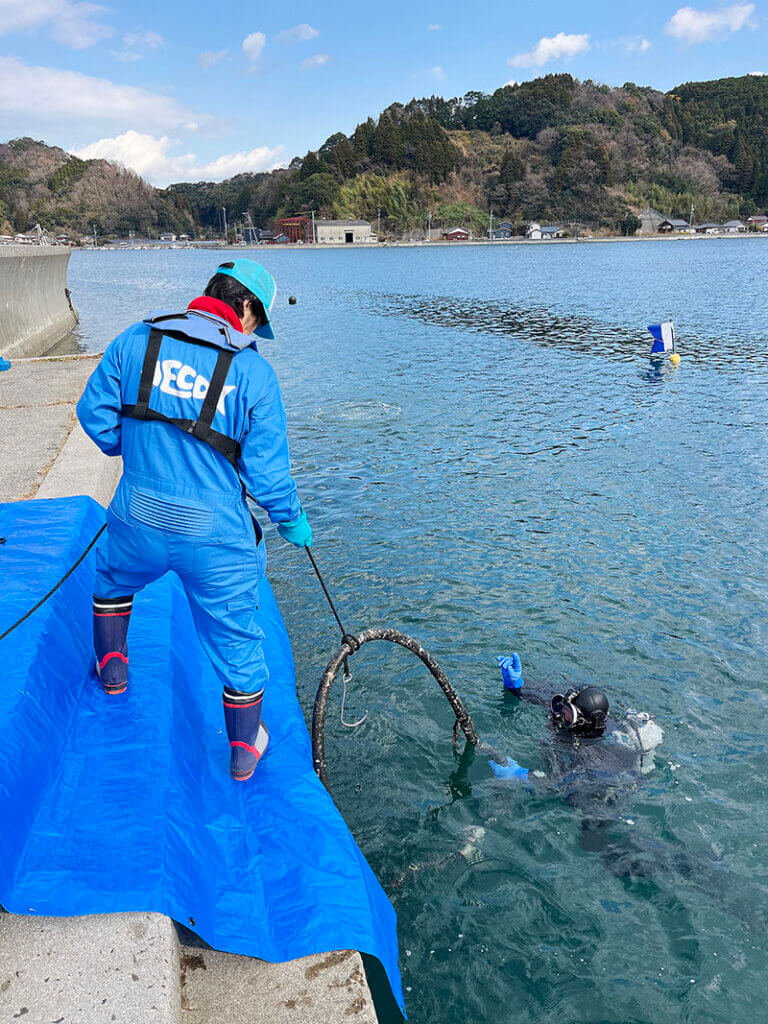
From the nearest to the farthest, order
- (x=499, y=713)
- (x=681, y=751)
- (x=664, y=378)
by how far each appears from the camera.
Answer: (x=681, y=751) < (x=499, y=713) < (x=664, y=378)

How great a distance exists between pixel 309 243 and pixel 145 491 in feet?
534

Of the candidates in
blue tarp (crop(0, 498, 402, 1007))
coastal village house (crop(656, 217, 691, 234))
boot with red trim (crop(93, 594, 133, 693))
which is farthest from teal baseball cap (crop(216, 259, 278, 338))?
coastal village house (crop(656, 217, 691, 234))

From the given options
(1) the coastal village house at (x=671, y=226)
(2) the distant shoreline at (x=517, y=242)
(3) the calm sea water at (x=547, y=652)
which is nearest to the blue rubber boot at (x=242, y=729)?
(3) the calm sea water at (x=547, y=652)

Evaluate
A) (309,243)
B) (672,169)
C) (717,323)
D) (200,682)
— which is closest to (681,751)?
(200,682)

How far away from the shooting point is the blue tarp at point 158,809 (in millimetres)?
2686

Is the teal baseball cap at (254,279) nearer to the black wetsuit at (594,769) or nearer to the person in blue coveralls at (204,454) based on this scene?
the person in blue coveralls at (204,454)

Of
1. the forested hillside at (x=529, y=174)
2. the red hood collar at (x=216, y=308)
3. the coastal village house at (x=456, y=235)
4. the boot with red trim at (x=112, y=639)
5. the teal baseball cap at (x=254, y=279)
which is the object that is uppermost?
the forested hillside at (x=529, y=174)

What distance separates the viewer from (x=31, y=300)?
21.8 metres

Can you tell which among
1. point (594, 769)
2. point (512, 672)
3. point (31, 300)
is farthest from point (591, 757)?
point (31, 300)

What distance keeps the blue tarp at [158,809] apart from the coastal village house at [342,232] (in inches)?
6169

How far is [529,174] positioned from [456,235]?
35.9 meters

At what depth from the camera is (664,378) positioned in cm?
1947

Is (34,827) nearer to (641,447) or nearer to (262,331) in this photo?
(262,331)

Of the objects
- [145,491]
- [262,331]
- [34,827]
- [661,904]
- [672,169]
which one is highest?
[672,169]
